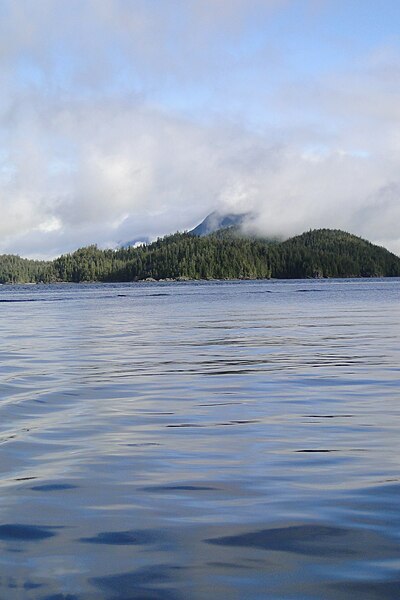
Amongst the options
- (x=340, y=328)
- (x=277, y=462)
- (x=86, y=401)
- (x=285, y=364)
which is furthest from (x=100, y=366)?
(x=340, y=328)

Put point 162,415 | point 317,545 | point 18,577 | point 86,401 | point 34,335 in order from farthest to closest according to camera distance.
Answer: point 34,335 < point 86,401 < point 162,415 < point 317,545 < point 18,577

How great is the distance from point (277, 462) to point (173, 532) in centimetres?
377

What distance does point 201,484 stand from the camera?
11477mm

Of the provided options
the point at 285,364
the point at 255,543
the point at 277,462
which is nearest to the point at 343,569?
the point at 255,543

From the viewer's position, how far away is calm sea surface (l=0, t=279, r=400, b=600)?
7.97 meters

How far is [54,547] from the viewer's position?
8.89 metres

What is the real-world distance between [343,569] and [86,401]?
12.5m

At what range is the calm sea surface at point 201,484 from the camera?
26.1ft

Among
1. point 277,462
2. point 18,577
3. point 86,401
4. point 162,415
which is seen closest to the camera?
point 18,577

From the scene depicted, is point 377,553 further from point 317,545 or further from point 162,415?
point 162,415

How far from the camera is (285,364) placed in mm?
28078

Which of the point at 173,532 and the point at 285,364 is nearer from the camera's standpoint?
the point at 173,532

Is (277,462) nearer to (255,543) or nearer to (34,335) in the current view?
(255,543)

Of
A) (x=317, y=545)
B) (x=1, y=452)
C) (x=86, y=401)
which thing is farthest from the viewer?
(x=86, y=401)
